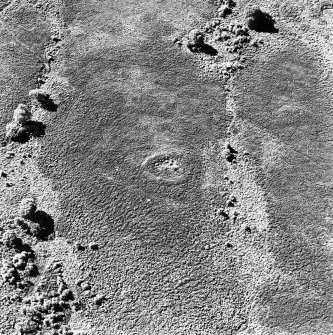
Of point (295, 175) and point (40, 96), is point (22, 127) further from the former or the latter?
point (295, 175)

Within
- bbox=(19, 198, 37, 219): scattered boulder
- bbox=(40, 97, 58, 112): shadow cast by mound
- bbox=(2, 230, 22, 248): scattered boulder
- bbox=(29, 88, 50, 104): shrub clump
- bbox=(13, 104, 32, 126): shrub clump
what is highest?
bbox=(29, 88, 50, 104): shrub clump

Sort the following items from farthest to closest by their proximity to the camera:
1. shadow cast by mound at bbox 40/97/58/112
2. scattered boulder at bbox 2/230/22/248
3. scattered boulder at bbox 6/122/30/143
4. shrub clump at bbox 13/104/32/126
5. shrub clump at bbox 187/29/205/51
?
shrub clump at bbox 187/29/205/51 < shadow cast by mound at bbox 40/97/58/112 < shrub clump at bbox 13/104/32/126 < scattered boulder at bbox 6/122/30/143 < scattered boulder at bbox 2/230/22/248

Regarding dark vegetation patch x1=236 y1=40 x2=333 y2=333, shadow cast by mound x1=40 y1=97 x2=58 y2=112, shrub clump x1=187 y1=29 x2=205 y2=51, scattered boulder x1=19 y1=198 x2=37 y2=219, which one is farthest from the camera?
shrub clump x1=187 y1=29 x2=205 y2=51

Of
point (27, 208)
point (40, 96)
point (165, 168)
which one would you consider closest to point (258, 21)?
point (165, 168)

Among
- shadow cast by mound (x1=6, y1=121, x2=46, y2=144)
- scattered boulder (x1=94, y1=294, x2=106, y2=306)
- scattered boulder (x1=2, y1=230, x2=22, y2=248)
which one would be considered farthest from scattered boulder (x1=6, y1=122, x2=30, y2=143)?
scattered boulder (x1=94, y1=294, x2=106, y2=306)

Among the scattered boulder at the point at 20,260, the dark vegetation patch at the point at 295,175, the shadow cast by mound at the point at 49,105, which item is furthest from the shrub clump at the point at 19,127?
the dark vegetation patch at the point at 295,175

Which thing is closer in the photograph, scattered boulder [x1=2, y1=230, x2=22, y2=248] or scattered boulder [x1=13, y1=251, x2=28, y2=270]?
scattered boulder [x1=13, y1=251, x2=28, y2=270]

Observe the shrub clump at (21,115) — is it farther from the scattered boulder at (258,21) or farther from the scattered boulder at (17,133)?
the scattered boulder at (258,21)

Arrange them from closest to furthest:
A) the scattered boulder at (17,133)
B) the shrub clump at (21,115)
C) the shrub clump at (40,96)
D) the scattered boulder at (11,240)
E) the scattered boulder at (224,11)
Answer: the scattered boulder at (11,240) → the scattered boulder at (17,133) → the shrub clump at (21,115) → the shrub clump at (40,96) → the scattered boulder at (224,11)

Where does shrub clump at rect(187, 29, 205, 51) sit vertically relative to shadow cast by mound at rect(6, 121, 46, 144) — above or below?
above

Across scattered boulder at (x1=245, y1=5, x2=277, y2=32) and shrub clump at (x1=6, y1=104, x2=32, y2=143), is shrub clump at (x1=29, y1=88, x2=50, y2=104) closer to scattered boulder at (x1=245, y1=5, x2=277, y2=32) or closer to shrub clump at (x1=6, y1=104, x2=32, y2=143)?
shrub clump at (x1=6, y1=104, x2=32, y2=143)
